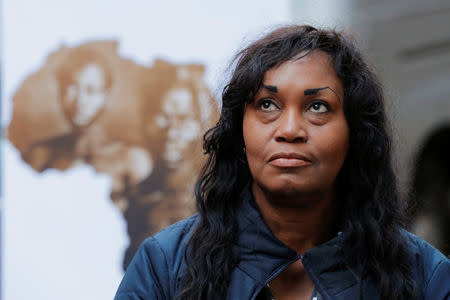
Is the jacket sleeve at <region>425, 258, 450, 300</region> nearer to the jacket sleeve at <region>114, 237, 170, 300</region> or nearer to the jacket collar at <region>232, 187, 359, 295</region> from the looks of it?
the jacket collar at <region>232, 187, 359, 295</region>

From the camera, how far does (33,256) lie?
12.3ft

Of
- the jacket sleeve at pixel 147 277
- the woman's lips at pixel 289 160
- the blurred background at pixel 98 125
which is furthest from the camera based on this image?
the blurred background at pixel 98 125

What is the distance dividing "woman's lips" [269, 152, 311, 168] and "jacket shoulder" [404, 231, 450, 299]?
0.54 metres

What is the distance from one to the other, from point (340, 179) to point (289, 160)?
373 millimetres

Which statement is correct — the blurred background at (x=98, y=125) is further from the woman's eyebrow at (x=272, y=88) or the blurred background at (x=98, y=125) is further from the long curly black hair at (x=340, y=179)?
the woman's eyebrow at (x=272, y=88)

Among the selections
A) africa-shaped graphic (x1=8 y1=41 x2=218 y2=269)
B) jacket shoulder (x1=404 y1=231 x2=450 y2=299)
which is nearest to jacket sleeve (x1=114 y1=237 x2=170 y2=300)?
jacket shoulder (x1=404 y1=231 x2=450 y2=299)

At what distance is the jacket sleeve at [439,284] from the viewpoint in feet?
7.22

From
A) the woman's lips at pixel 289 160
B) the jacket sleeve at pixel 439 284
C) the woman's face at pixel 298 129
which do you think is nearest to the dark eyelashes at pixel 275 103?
the woman's face at pixel 298 129

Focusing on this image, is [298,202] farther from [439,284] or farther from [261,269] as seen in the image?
[439,284]

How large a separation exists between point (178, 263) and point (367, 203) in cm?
68

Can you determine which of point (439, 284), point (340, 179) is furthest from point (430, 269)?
point (340, 179)

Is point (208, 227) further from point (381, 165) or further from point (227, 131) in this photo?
point (381, 165)

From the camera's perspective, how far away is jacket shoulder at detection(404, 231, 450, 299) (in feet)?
7.25

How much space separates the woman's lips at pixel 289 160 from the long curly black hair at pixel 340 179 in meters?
0.25
